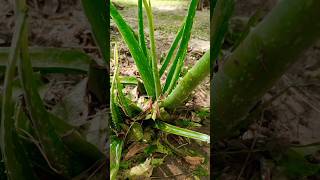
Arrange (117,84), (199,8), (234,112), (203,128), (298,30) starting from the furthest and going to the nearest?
(199,8) → (203,128) → (117,84) → (234,112) → (298,30)

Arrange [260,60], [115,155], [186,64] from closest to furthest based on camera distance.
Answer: [260,60] → [115,155] → [186,64]

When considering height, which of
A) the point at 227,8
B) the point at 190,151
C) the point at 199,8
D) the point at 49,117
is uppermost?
the point at 199,8

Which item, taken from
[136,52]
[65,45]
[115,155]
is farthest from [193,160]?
[65,45]

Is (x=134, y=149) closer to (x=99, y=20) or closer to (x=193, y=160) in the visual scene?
(x=193, y=160)

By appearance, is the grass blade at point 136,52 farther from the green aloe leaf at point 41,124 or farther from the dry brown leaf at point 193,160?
the green aloe leaf at point 41,124

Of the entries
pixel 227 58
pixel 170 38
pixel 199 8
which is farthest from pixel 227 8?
pixel 199 8

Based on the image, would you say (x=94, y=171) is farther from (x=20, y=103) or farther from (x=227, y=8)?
(x=227, y=8)

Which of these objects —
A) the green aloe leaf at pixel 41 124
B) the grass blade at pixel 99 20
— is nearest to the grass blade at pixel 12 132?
the green aloe leaf at pixel 41 124

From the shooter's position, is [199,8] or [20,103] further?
[199,8]
